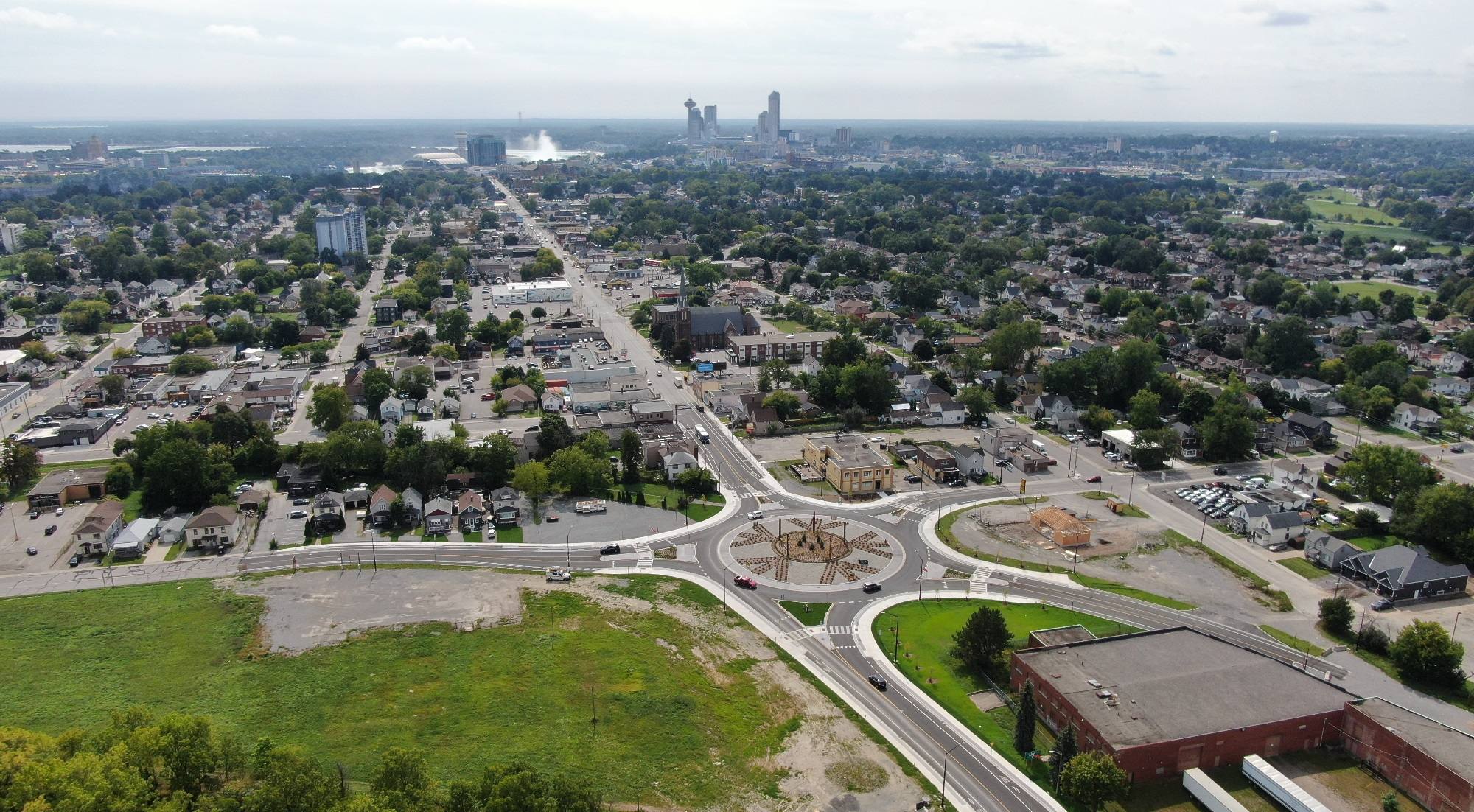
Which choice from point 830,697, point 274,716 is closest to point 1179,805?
point 830,697

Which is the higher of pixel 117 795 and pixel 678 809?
pixel 117 795

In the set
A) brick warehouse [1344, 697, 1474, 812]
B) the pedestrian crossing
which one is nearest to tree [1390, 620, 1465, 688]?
brick warehouse [1344, 697, 1474, 812]

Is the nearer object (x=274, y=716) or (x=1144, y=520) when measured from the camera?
(x=274, y=716)

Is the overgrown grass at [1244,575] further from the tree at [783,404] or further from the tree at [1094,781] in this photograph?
the tree at [783,404]

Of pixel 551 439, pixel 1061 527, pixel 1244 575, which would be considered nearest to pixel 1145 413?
pixel 1061 527

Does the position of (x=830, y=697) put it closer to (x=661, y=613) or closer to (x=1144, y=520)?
(x=661, y=613)

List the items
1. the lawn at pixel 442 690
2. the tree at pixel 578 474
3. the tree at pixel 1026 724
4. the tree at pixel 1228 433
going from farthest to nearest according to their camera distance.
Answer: the tree at pixel 1228 433
the tree at pixel 578 474
the tree at pixel 1026 724
the lawn at pixel 442 690

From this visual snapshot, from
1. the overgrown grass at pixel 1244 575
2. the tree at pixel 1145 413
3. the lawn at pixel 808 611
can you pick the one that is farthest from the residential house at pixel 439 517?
the tree at pixel 1145 413
